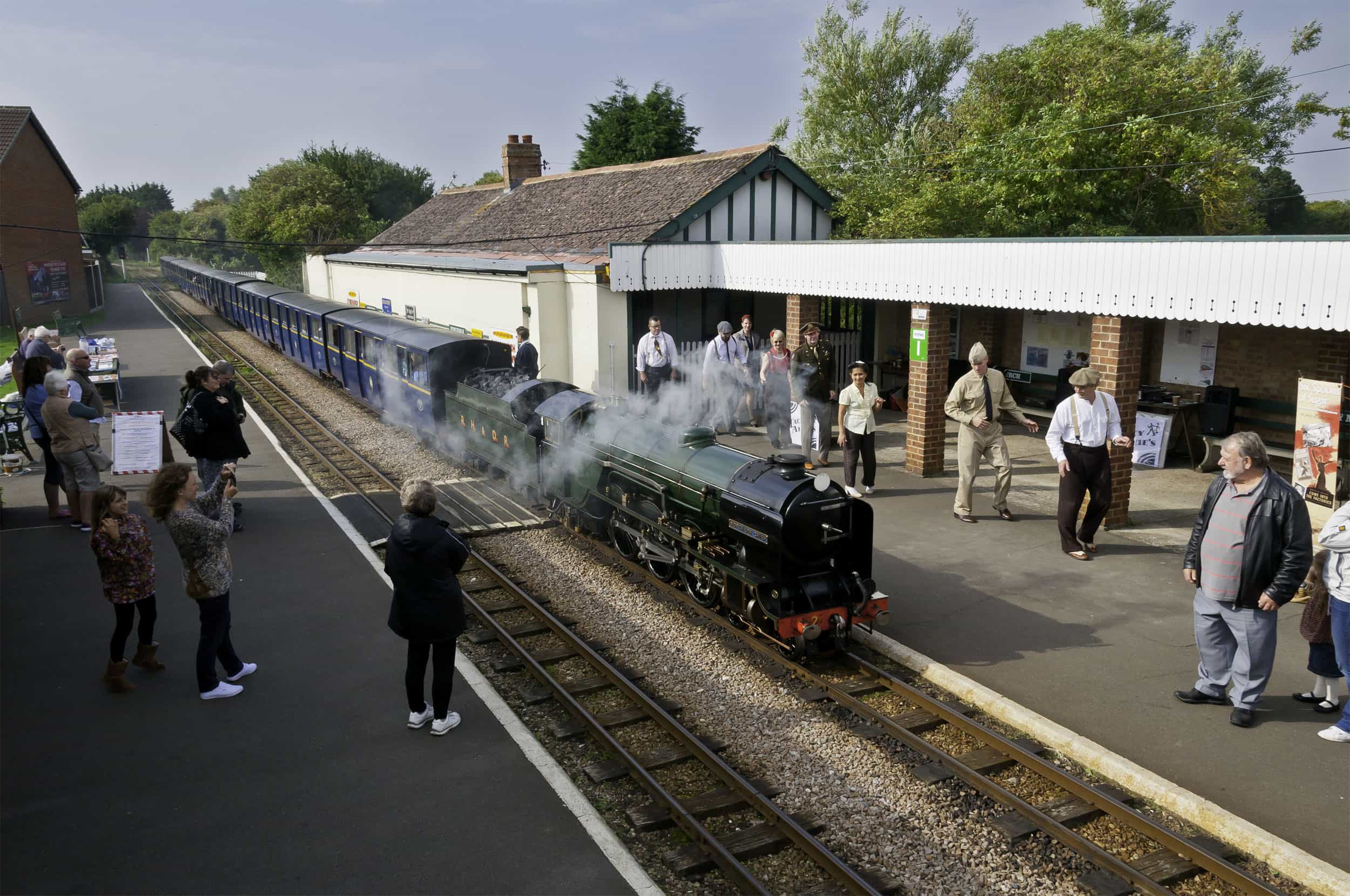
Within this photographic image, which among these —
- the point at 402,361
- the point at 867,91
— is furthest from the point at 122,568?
the point at 867,91

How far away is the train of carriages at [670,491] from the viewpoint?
662cm

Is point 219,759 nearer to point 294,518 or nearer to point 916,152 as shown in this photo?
point 294,518

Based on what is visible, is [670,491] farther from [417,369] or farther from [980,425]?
[417,369]

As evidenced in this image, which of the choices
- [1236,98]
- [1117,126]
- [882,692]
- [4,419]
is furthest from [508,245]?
[1236,98]

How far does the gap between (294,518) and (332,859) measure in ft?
22.3

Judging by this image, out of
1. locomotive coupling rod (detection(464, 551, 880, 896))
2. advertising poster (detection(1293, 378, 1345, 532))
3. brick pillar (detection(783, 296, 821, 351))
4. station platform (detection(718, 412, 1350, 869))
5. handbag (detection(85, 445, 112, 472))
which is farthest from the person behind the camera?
brick pillar (detection(783, 296, 821, 351))

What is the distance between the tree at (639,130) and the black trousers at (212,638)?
37.0 metres

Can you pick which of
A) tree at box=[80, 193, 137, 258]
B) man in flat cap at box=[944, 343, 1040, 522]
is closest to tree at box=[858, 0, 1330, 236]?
man in flat cap at box=[944, 343, 1040, 522]

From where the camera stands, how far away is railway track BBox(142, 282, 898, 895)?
4.58 meters

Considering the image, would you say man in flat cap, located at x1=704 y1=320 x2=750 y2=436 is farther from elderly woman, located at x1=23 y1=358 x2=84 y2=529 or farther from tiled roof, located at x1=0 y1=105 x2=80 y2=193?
tiled roof, located at x1=0 y1=105 x2=80 y2=193

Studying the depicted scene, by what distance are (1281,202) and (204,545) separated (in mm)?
49393

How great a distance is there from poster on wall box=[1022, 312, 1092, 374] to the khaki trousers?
5.56 metres

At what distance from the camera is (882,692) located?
644 centimetres

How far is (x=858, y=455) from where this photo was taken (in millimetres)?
10867
